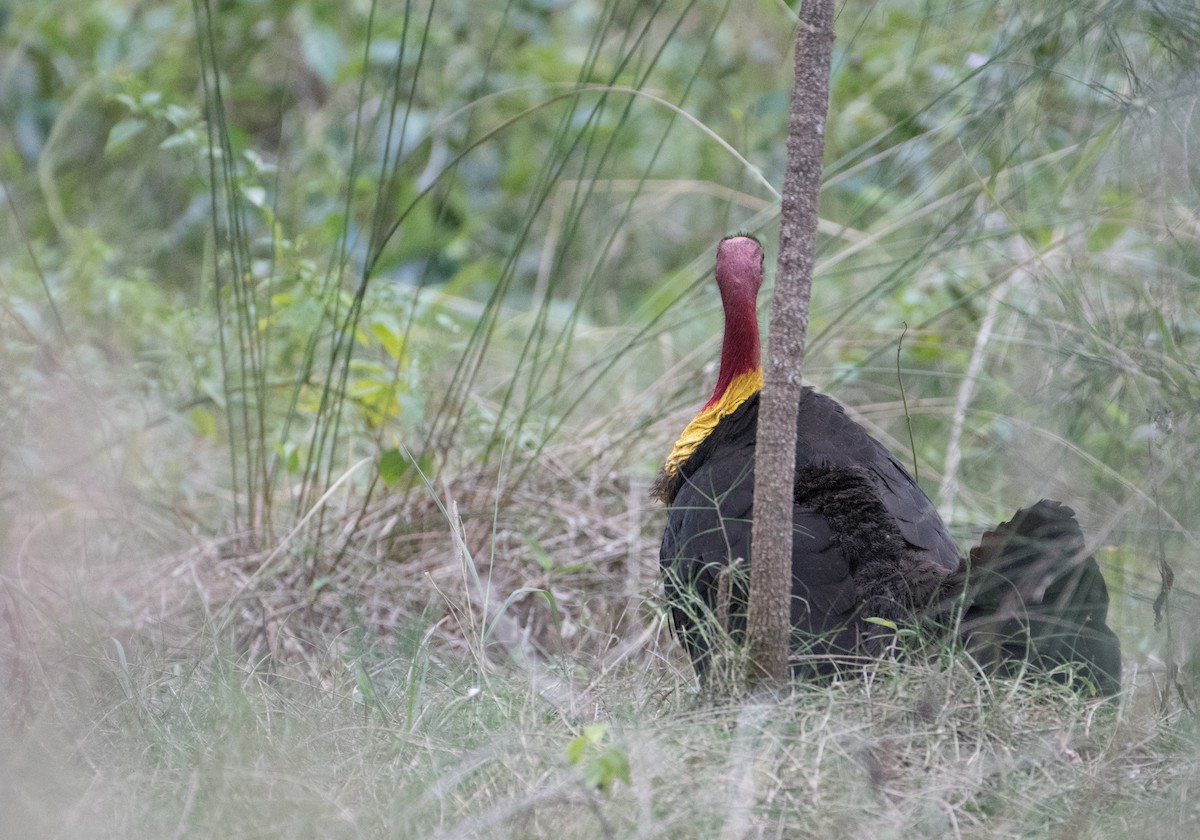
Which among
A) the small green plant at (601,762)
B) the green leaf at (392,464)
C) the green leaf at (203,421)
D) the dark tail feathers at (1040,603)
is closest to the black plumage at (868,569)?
the dark tail feathers at (1040,603)

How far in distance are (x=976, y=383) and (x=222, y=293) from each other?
204 centimetres

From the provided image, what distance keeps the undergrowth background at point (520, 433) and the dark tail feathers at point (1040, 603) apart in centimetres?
8

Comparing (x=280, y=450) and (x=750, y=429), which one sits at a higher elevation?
(x=750, y=429)

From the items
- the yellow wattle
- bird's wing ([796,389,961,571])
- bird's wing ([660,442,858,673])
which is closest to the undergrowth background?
bird's wing ([660,442,858,673])

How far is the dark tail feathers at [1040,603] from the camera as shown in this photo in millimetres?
1877

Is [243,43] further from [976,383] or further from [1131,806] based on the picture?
[1131,806]

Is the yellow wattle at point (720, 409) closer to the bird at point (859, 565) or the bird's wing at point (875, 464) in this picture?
the bird at point (859, 565)

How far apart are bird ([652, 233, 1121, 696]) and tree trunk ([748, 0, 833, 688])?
0.26ft

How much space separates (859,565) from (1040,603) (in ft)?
1.04

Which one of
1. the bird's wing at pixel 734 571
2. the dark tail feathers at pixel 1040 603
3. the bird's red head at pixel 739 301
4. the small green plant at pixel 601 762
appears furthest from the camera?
the bird's red head at pixel 739 301

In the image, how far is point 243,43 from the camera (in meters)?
5.63

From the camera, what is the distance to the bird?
194cm

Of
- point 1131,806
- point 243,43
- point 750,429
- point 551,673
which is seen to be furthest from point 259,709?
point 243,43

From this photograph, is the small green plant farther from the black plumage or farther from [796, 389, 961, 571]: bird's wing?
[796, 389, 961, 571]: bird's wing
